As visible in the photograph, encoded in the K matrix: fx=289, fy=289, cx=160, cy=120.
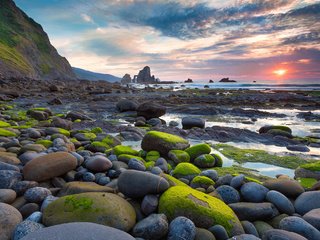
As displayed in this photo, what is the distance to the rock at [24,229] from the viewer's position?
9.96 ft

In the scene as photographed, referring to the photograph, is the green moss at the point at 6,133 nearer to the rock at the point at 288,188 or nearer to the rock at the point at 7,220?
the rock at the point at 7,220

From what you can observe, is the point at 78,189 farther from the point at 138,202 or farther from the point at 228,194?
the point at 228,194

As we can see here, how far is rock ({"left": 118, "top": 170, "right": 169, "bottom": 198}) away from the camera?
13.0 ft

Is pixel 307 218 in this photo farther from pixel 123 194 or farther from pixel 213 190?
pixel 123 194

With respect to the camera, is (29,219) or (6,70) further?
(6,70)

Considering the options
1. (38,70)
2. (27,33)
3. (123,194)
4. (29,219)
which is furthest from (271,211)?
(27,33)

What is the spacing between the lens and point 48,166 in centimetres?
456

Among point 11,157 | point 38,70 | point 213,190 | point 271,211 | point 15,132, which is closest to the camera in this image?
point 271,211

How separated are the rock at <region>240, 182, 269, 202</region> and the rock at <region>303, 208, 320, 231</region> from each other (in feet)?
2.17

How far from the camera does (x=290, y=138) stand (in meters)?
10.9

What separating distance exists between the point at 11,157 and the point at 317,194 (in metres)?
5.09

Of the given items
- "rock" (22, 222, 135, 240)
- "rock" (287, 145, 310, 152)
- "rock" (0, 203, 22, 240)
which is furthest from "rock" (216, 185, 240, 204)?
"rock" (287, 145, 310, 152)

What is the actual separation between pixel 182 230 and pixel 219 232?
50 cm

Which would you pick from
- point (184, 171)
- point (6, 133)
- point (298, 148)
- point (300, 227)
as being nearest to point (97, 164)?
point (184, 171)
